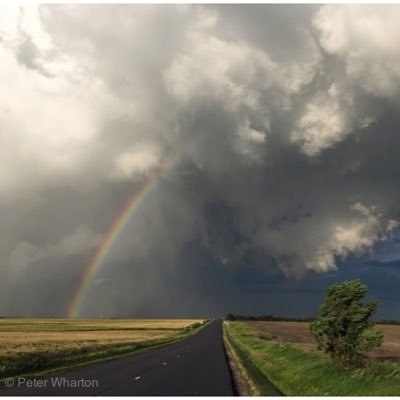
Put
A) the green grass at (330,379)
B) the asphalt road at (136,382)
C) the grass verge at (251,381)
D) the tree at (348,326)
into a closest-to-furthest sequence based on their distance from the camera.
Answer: the green grass at (330,379) < the asphalt road at (136,382) < the grass verge at (251,381) < the tree at (348,326)

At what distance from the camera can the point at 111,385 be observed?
2133cm

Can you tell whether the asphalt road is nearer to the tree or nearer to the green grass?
the green grass

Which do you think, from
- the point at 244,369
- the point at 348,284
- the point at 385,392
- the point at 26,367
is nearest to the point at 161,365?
the point at 244,369

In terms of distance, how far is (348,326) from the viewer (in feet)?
79.1

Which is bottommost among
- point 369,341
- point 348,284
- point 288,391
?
point 288,391

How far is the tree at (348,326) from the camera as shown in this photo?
23188 mm

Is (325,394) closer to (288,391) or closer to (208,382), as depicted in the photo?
(288,391)

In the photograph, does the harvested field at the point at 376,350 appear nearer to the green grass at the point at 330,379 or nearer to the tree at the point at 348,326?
the green grass at the point at 330,379

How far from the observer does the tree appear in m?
23.2

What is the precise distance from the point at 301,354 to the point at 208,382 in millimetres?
11820

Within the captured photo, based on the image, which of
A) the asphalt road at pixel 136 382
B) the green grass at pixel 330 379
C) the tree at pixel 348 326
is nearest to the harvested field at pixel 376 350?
the green grass at pixel 330 379

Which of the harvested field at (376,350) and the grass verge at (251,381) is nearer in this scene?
the grass verge at (251,381)

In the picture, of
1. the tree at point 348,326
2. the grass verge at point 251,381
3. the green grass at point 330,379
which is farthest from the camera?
the tree at point 348,326

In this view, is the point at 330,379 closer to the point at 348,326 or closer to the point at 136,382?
the point at 348,326
